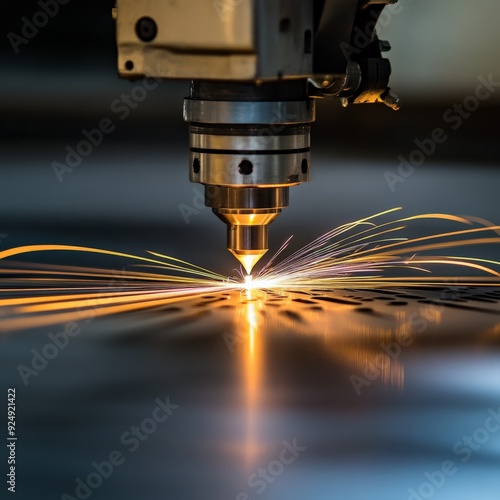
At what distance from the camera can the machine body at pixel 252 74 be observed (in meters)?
1.78

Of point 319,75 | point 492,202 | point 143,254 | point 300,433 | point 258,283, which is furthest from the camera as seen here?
point 492,202

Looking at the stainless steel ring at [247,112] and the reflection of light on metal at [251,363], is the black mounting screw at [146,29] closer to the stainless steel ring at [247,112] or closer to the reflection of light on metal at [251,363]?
the stainless steel ring at [247,112]

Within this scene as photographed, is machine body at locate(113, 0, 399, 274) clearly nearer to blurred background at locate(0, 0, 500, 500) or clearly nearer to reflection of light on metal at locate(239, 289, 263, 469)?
reflection of light on metal at locate(239, 289, 263, 469)

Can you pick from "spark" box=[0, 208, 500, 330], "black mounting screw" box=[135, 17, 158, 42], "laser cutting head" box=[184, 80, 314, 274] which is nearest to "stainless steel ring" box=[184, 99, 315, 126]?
"laser cutting head" box=[184, 80, 314, 274]

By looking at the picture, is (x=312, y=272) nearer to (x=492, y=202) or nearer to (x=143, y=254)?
(x=143, y=254)

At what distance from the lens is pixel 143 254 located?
3012 millimetres

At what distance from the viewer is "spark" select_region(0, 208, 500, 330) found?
2.61 meters

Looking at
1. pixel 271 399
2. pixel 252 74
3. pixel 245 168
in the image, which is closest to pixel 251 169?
pixel 245 168

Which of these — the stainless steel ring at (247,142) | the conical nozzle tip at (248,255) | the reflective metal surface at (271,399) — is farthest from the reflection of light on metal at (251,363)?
the stainless steel ring at (247,142)

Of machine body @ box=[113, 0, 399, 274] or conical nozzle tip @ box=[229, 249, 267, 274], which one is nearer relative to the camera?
machine body @ box=[113, 0, 399, 274]

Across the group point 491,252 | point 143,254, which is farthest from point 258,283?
point 491,252

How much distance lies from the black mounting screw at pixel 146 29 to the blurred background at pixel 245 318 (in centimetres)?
57

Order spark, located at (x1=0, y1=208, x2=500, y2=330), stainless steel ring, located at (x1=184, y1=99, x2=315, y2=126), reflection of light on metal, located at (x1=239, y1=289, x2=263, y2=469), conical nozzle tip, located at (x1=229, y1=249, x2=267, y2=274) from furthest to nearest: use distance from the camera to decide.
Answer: spark, located at (x1=0, y1=208, x2=500, y2=330)
conical nozzle tip, located at (x1=229, y1=249, x2=267, y2=274)
stainless steel ring, located at (x1=184, y1=99, x2=315, y2=126)
reflection of light on metal, located at (x1=239, y1=289, x2=263, y2=469)

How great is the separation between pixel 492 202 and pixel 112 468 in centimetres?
181
